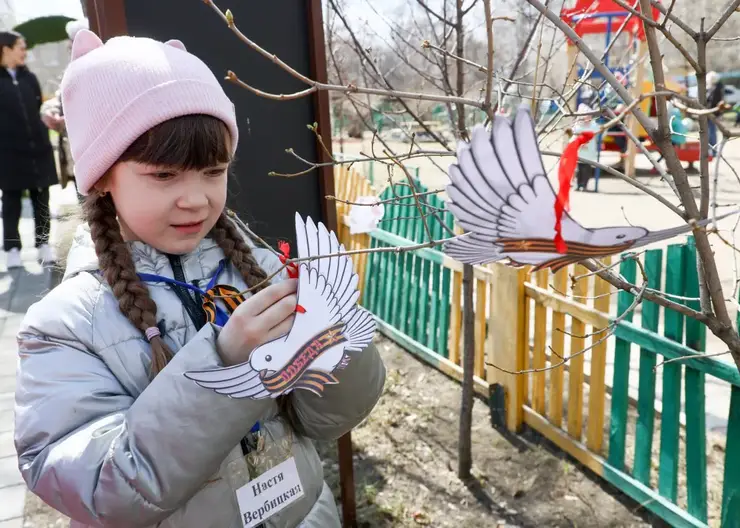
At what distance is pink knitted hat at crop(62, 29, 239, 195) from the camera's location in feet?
3.92

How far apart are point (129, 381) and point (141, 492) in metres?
0.25

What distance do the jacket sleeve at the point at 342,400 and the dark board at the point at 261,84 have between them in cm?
114

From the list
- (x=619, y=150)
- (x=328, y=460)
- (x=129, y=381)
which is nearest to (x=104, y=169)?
(x=129, y=381)

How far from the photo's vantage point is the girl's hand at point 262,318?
1.11 meters

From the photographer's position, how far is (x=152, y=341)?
1252 millimetres

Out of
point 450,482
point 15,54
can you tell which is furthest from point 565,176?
point 15,54

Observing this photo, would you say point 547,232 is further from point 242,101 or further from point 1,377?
point 1,377

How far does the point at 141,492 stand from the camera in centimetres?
110

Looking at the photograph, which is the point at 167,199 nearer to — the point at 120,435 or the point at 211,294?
the point at 211,294

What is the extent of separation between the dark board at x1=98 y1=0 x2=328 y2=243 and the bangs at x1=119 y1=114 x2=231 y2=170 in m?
1.14

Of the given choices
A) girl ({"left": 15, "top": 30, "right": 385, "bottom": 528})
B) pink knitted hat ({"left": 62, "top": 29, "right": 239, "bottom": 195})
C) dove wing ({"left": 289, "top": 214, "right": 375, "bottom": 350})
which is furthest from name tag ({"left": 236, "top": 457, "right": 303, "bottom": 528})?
pink knitted hat ({"left": 62, "top": 29, "right": 239, "bottom": 195})

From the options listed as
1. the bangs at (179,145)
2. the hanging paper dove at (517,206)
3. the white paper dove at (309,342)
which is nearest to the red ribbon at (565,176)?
the hanging paper dove at (517,206)

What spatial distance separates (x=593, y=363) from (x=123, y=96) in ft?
7.84

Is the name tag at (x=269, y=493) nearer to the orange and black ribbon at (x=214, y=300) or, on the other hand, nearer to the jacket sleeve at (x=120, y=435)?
the jacket sleeve at (x=120, y=435)
